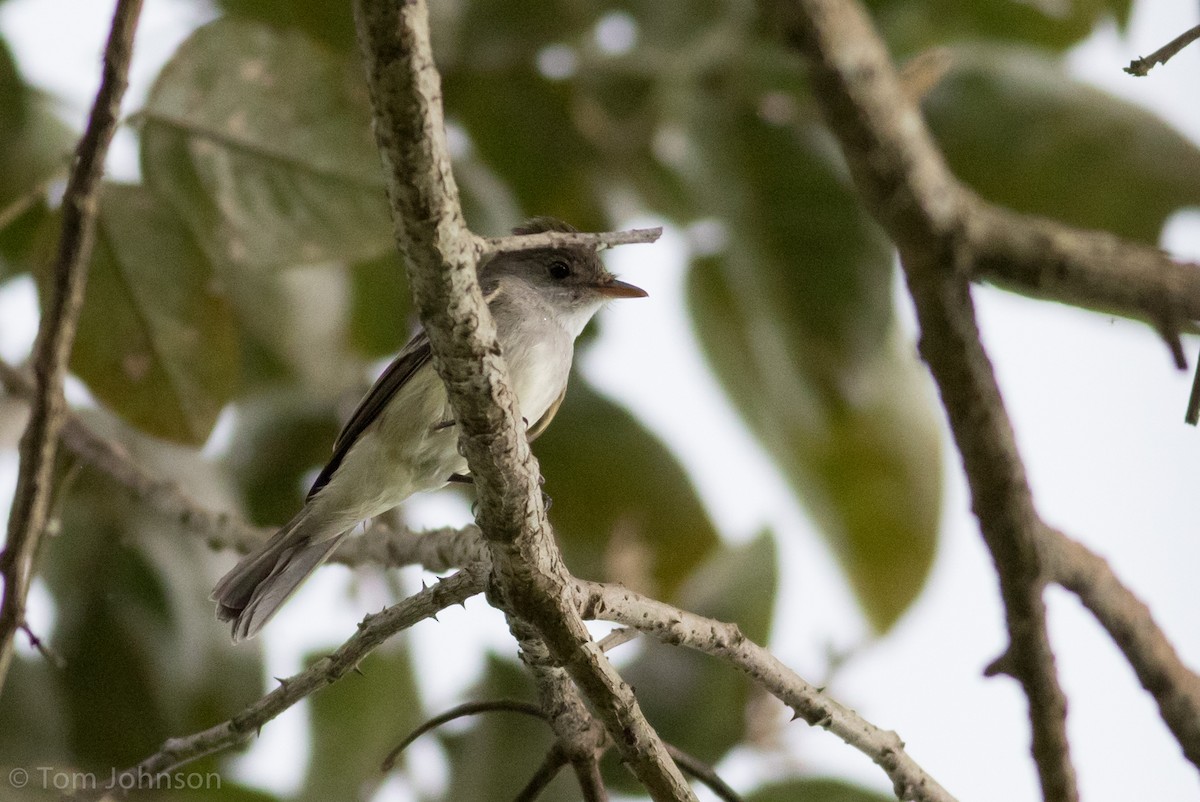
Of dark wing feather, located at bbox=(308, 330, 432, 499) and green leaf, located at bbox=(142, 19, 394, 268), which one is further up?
green leaf, located at bbox=(142, 19, 394, 268)

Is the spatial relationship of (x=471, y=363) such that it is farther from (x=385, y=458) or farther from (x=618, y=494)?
(x=618, y=494)

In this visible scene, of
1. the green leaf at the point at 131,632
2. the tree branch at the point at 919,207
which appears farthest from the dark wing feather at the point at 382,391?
the tree branch at the point at 919,207

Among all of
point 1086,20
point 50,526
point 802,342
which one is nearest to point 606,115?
point 802,342

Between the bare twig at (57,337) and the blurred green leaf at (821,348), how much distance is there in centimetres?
199

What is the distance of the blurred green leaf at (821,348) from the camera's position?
13.1 ft

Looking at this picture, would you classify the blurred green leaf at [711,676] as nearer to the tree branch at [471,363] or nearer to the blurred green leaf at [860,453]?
the blurred green leaf at [860,453]

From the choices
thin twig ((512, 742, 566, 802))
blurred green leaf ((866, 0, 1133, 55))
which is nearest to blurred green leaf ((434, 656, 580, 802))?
thin twig ((512, 742, 566, 802))

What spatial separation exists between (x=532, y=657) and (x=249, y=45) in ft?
6.30

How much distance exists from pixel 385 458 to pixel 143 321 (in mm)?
717

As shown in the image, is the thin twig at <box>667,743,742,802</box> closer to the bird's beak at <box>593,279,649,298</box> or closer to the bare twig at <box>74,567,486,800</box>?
the bare twig at <box>74,567,486,800</box>

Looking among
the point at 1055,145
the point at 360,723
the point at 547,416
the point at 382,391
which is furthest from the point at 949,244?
the point at 360,723

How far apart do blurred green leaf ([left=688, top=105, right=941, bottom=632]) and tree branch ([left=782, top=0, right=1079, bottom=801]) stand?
2.62 meters

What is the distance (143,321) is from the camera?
10.8 feet

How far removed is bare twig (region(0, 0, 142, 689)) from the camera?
2414mm
